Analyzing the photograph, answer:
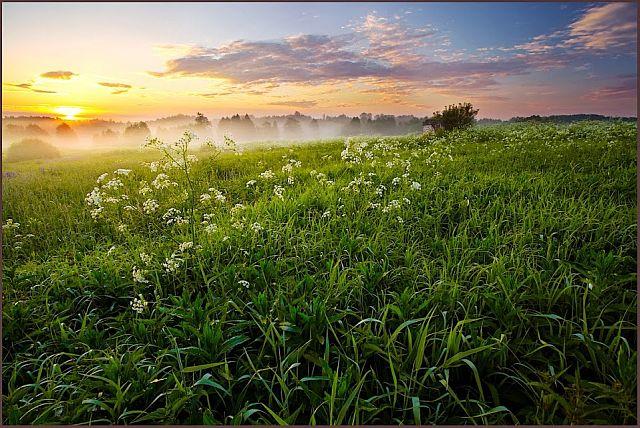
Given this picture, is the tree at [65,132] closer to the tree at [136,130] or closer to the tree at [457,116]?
the tree at [136,130]

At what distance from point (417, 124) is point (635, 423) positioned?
432 centimetres

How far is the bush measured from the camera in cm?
416

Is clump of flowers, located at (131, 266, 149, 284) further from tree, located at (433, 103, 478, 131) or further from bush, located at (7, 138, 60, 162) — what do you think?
tree, located at (433, 103, 478, 131)

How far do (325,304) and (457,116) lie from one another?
437cm

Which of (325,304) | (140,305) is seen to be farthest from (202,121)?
(325,304)

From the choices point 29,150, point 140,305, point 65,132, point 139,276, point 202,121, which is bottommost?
point 140,305

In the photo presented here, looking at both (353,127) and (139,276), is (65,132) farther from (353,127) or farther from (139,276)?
(353,127)

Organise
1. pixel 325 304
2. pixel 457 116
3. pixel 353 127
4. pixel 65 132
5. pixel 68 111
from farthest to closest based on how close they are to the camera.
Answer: pixel 457 116 → pixel 353 127 → pixel 65 132 → pixel 68 111 → pixel 325 304

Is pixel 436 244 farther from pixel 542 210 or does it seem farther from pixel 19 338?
pixel 19 338

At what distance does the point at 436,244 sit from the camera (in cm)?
355

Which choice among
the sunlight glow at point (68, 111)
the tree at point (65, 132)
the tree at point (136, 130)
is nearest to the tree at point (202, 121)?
the tree at point (136, 130)

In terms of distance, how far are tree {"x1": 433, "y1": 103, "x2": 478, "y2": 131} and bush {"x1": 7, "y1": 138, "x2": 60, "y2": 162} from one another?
4883 millimetres

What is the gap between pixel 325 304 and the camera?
266 cm

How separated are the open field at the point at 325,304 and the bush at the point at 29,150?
126mm
